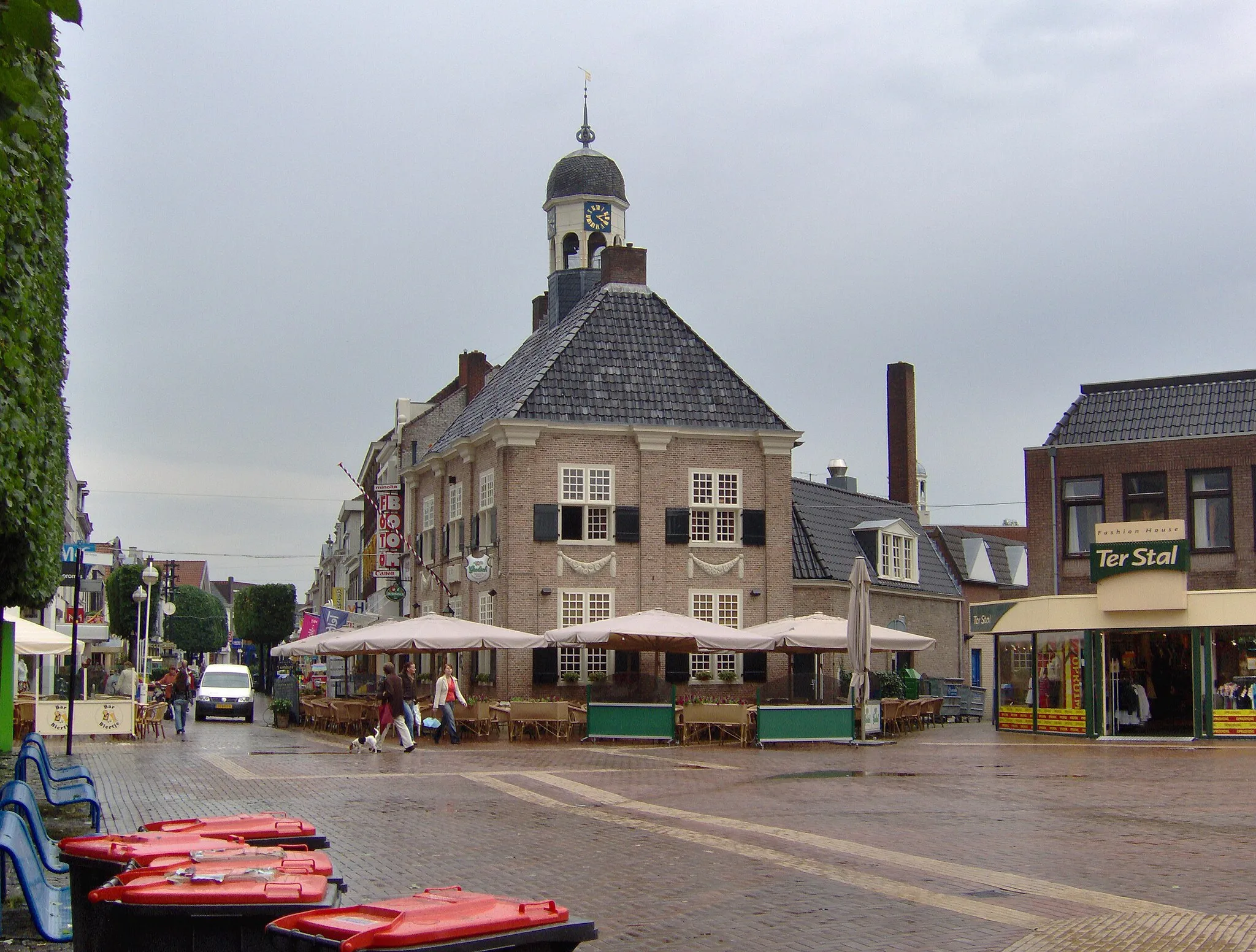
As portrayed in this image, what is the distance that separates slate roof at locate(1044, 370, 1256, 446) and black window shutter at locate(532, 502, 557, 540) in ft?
39.5

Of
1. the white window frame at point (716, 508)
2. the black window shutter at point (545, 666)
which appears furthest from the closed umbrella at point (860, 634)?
the black window shutter at point (545, 666)

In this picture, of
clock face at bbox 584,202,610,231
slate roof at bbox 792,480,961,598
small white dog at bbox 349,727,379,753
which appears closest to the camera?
small white dog at bbox 349,727,379,753

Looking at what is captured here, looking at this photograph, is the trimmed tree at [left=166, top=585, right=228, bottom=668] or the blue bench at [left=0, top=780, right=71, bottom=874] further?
the trimmed tree at [left=166, top=585, right=228, bottom=668]

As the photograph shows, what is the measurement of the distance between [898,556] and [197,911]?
4011cm

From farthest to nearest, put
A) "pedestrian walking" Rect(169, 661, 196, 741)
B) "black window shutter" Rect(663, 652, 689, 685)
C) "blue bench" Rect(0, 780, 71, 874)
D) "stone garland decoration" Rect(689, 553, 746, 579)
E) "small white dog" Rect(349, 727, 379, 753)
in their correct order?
1. "stone garland decoration" Rect(689, 553, 746, 579)
2. "black window shutter" Rect(663, 652, 689, 685)
3. "pedestrian walking" Rect(169, 661, 196, 741)
4. "small white dog" Rect(349, 727, 379, 753)
5. "blue bench" Rect(0, 780, 71, 874)

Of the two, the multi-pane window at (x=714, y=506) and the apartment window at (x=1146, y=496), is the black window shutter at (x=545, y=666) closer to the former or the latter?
the multi-pane window at (x=714, y=506)

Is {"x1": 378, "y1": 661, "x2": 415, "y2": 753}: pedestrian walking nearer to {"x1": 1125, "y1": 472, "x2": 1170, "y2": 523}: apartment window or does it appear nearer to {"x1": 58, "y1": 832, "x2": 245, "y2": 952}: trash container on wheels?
{"x1": 1125, "y1": 472, "x2": 1170, "y2": 523}: apartment window

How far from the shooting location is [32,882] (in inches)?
263

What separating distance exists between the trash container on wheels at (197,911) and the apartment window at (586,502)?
2971cm

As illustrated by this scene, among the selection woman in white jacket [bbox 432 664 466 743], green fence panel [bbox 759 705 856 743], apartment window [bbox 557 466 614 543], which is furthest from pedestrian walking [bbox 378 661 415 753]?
apartment window [bbox 557 466 614 543]

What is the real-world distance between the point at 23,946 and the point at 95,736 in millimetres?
23142

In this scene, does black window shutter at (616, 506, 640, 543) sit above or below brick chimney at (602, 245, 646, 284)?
below

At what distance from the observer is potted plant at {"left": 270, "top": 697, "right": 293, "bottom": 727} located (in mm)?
37281

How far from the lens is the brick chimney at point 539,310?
151 feet
